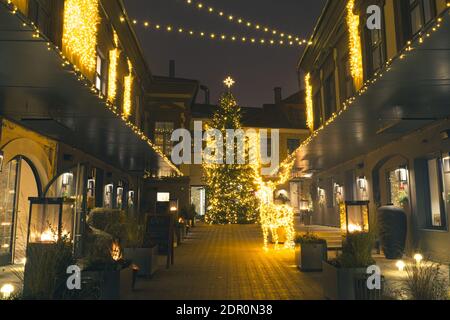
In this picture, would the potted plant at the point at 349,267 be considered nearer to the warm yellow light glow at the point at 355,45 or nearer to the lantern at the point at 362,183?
the warm yellow light glow at the point at 355,45

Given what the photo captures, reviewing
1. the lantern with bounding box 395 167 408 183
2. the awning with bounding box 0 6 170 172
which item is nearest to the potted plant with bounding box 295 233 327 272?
the lantern with bounding box 395 167 408 183

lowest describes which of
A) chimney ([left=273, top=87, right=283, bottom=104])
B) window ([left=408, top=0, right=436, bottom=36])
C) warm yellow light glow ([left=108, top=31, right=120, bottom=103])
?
window ([left=408, top=0, right=436, bottom=36])

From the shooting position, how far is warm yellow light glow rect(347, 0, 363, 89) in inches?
599

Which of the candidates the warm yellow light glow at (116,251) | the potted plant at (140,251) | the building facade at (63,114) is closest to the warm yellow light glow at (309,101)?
the building facade at (63,114)

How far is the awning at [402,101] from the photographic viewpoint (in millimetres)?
5547

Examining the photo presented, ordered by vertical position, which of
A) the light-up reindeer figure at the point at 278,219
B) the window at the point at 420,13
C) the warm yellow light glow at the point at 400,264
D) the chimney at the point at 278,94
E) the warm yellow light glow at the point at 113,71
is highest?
the chimney at the point at 278,94

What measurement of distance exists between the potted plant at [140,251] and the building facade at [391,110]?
461 cm

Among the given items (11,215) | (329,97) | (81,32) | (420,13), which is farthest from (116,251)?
(329,97)

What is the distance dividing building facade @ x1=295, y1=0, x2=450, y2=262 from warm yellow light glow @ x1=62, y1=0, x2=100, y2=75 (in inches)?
307

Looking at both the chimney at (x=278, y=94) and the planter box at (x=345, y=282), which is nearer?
the planter box at (x=345, y=282)

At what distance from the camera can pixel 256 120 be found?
38.2 m

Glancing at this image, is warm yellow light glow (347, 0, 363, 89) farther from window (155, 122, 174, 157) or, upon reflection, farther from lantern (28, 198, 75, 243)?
window (155, 122, 174, 157)

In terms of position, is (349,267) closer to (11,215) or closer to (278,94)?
Result: (11,215)
